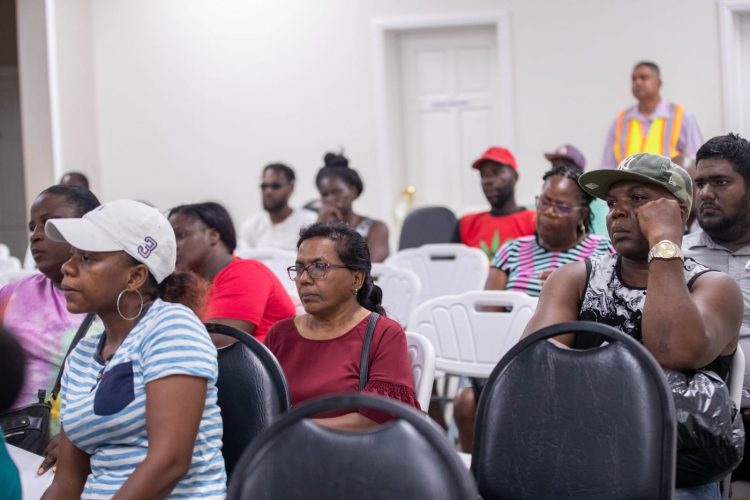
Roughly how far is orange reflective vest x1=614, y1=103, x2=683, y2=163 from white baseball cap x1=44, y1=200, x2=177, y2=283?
17.0ft

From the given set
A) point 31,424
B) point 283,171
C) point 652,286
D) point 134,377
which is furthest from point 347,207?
point 134,377

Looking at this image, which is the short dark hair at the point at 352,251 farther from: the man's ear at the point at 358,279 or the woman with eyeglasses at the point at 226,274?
the woman with eyeglasses at the point at 226,274

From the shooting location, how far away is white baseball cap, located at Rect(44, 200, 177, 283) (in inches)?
84.6

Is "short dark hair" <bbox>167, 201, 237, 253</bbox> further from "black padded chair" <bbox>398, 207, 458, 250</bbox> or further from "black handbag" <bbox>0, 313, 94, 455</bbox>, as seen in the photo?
"black padded chair" <bbox>398, 207, 458, 250</bbox>

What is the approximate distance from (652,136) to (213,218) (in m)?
4.32

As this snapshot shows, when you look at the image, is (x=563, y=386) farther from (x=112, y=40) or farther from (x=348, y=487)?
(x=112, y=40)

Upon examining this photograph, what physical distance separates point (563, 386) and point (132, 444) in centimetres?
86

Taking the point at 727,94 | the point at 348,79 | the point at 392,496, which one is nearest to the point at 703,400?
the point at 392,496

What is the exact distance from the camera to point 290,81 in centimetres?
811

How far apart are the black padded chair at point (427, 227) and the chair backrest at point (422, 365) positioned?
3148mm

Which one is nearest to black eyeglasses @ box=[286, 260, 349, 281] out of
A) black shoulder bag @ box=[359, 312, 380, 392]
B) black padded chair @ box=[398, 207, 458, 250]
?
black shoulder bag @ box=[359, 312, 380, 392]

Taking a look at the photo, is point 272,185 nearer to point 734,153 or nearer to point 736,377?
point 734,153

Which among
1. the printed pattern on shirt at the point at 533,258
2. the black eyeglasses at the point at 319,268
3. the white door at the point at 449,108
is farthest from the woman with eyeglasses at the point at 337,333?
the white door at the point at 449,108

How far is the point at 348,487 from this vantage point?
1.59m
